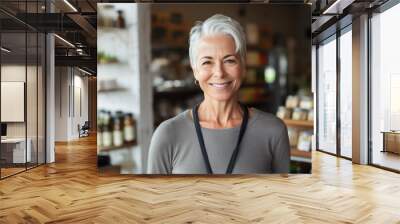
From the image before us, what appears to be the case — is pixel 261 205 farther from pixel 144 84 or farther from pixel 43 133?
pixel 43 133

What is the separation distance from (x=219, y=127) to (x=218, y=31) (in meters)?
1.25

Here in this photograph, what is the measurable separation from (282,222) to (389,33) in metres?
4.86

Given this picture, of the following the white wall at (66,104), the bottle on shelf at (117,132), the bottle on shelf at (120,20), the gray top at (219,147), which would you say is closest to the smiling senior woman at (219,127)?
the gray top at (219,147)

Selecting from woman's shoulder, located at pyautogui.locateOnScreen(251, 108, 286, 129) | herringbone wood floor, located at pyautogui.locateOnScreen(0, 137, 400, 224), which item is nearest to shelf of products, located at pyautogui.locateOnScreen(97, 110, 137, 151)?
herringbone wood floor, located at pyautogui.locateOnScreen(0, 137, 400, 224)

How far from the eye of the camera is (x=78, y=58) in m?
11.7

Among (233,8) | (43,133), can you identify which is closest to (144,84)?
(233,8)

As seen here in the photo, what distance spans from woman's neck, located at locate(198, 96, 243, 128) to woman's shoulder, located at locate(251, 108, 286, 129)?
8.3 inches

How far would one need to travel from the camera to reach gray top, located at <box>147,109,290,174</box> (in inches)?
204

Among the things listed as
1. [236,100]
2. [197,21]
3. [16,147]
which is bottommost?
[16,147]

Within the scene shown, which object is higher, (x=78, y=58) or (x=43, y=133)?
(x=78, y=58)

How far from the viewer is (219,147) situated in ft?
17.0

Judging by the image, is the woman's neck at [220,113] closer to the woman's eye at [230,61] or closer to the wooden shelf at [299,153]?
the woman's eye at [230,61]

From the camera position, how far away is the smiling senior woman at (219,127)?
204 inches

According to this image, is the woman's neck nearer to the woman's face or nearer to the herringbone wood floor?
the woman's face
